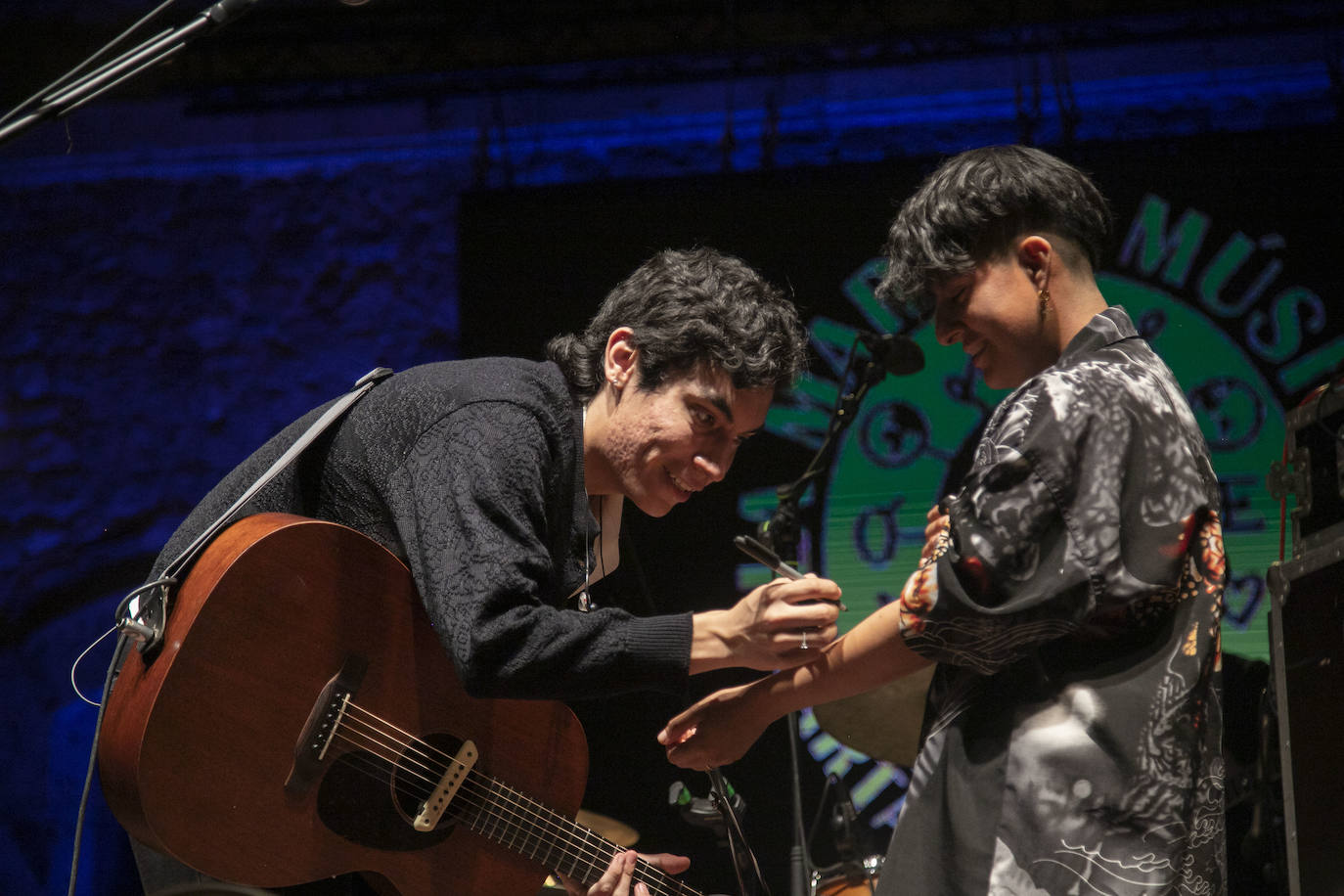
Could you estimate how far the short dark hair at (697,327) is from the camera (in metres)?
Result: 2.15

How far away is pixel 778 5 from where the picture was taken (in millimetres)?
4137

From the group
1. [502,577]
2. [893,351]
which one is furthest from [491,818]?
[893,351]

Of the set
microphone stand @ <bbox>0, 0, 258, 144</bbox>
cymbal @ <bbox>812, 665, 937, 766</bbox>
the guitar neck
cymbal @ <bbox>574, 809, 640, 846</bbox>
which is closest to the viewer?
microphone stand @ <bbox>0, 0, 258, 144</bbox>

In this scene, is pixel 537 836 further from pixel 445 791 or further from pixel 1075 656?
pixel 1075 656

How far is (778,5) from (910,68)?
0.53m

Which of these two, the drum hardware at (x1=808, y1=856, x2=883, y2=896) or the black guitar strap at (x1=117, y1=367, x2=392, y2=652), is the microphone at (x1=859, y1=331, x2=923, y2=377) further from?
the black guitar strap at (x1=117, y1=367, x2=392, y2=652)

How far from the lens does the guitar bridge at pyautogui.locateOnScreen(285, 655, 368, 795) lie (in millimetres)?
1928

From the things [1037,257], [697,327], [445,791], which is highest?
[1037,257]

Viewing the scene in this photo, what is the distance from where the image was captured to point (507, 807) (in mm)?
2178

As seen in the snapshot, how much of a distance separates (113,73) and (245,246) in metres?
2.81

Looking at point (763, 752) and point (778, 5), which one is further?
point (778, 5)

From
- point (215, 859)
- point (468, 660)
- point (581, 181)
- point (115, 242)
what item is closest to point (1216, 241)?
point (581, 181)

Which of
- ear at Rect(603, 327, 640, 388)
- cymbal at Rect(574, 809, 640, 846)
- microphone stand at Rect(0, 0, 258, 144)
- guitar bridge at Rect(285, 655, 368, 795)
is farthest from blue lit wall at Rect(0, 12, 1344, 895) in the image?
microphone stand at Rect(0, 0, 258, 144)

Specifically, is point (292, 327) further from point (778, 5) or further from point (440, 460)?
point (440, 460)
